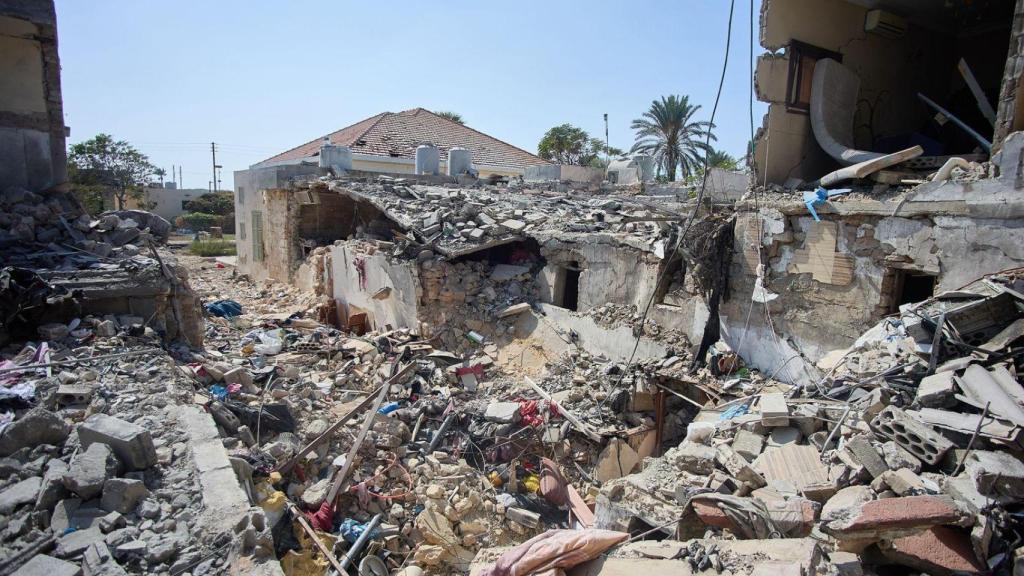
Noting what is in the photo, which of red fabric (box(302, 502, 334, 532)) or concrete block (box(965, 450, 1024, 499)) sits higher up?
concrete block (box(965, 450, 1024, 499))

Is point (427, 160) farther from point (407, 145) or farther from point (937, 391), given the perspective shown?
point (937, 391)

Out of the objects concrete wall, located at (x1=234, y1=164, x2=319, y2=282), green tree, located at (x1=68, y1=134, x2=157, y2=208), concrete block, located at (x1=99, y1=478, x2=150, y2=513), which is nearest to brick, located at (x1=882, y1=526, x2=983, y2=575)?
concrete block, located at (x1=99, y1=478, x2=150, y2=513)

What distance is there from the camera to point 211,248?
2811cm

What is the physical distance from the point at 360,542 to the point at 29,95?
817cm

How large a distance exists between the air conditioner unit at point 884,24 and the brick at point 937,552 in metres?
7.34

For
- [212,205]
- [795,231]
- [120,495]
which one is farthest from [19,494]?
[212,205]

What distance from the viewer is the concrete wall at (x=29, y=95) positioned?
7855 mm

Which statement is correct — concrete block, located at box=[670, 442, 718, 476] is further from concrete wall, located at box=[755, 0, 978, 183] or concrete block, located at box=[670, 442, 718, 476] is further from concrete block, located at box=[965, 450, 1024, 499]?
concrete wall, located at box=[755, 0, 978, 183]

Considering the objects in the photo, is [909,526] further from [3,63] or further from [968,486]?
[3,63]

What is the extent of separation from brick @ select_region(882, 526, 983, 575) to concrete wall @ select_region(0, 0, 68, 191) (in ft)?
36.8

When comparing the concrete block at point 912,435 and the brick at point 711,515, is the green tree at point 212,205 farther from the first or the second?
the concrete block at point 912,435

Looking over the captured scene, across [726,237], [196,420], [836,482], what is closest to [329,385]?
[196,420]

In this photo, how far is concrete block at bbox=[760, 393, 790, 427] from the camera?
5.19 meters

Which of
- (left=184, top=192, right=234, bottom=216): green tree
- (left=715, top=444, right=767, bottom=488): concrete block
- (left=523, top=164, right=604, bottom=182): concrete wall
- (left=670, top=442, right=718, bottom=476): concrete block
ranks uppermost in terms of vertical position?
(left=523, top=164, right=604, bottom=182): concrete wall
